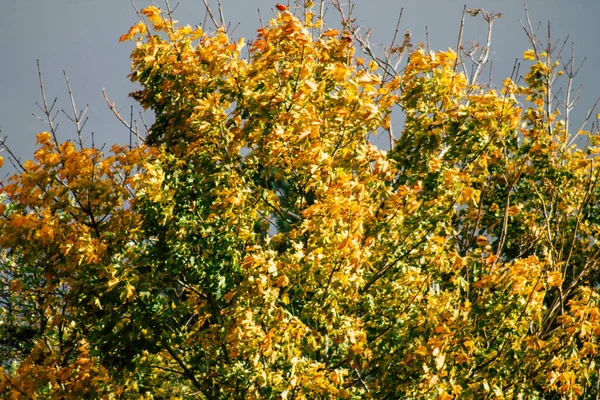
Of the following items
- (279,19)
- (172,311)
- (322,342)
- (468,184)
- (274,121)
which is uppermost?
(279,19)

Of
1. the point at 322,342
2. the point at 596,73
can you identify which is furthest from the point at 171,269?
the point at 596,73

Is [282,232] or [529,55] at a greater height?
[529,55]

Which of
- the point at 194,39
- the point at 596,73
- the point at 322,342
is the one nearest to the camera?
the point at 322,342

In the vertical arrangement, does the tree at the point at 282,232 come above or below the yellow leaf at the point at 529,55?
below

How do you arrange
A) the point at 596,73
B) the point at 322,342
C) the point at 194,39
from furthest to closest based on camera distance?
1. the point at 596,73
2. the point at 194,39
3. the point at 322,342

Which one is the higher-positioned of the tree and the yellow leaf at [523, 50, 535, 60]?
the yellow leaf at [523, 50, 535, 60]

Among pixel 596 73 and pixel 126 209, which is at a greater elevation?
pixel 596 73

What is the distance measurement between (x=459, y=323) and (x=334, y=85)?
262 centimetres

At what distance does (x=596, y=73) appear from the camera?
4784 cm

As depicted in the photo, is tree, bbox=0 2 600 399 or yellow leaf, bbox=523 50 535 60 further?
yellow leaf, bbox=523 50 535 60

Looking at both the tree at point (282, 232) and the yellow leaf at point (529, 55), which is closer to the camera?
the tree at point (282, 232)

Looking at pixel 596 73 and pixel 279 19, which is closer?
pixel 279 19

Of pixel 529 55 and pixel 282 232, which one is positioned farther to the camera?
pixel 529 55

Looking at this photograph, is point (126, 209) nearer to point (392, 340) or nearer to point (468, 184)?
point (392, 340)
